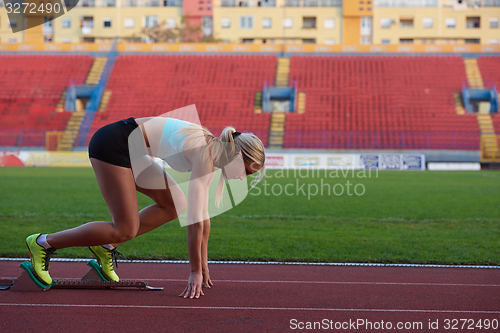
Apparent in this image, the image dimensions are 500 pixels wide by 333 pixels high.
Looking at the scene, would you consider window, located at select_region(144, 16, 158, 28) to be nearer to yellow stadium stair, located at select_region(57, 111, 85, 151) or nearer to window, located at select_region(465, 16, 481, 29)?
yellow stadium stair, located at select_region(57, 111, 85, 151)

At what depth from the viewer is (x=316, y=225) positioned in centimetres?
959

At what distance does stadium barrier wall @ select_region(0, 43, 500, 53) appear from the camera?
131 ft

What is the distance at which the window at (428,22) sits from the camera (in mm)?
54812

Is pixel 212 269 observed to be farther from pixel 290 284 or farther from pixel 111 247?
pixel 111 247

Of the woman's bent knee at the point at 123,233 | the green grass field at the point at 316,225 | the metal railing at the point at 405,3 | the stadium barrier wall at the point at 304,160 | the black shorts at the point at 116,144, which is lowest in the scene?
the stadium barrier wall at the point at 304,160

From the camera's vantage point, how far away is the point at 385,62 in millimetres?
39500

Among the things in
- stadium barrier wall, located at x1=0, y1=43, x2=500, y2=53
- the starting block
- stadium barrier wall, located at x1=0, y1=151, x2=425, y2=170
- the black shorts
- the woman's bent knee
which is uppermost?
the black shorts

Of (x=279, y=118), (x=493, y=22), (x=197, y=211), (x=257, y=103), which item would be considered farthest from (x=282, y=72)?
(x=197, y=211)

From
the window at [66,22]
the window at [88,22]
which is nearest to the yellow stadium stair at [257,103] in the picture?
the window at [88,22]

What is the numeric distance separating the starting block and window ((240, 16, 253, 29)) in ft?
173

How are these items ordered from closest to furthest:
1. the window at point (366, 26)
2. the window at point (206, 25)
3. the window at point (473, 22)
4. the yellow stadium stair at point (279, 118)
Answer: the yellow stadium stair at point (279, 118) < the window at point (473, 22) < the window at point (366, 26) < the window at point (206, 25)

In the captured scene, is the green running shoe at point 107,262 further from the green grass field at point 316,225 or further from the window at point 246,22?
the window at point 246,22

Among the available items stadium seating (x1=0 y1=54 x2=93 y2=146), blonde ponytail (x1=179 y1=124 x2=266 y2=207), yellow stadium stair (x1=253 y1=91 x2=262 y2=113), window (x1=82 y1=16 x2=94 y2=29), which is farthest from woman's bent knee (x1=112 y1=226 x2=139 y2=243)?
window (x1=82 y1=16 x2=94 y2=29)

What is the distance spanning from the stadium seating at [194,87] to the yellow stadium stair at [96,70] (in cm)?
103
